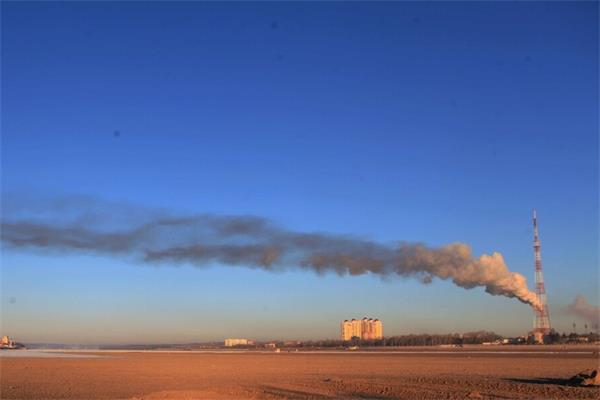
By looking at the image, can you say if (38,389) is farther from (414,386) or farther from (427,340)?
(427,340)

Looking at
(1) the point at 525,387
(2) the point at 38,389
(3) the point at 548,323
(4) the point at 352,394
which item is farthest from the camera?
(3) the point at 548,323

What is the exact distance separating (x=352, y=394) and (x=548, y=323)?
91.6 m

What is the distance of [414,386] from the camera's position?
110ft

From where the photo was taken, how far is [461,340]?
16825 cm

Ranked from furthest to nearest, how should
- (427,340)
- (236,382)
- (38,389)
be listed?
(427,340), (236,382), (38,389)

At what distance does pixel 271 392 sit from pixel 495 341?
140 meters

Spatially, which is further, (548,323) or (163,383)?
(548,323)

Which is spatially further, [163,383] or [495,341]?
[495,341]

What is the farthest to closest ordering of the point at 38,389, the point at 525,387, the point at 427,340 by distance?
the point at 427,340
the point at 38,389
the point at 525,387

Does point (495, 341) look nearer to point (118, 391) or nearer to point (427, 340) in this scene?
point (427, 340)

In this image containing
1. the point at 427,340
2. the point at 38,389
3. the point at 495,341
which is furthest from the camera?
the point at 427,340

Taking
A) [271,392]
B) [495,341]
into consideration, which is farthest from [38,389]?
[495,341]

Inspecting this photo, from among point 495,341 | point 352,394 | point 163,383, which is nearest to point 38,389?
point 163,383

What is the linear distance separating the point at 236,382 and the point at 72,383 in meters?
10.2
